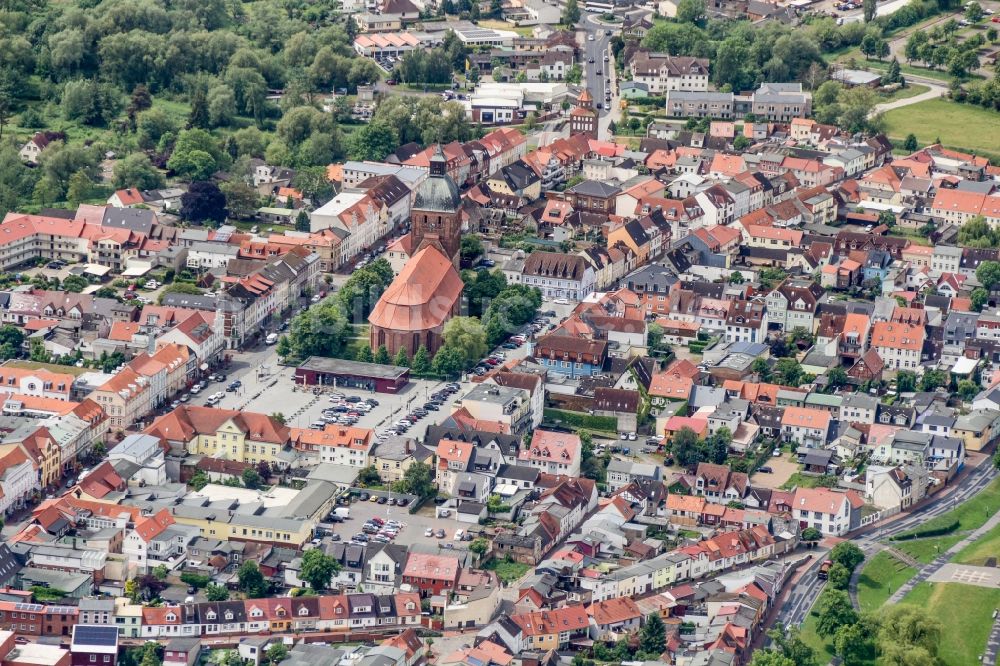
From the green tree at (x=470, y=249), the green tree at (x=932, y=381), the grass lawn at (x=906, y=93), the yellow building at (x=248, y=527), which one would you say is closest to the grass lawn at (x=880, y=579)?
the green tree at (x=932, y=381)

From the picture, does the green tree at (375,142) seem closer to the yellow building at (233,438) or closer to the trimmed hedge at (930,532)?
the yellow building at (233,438)

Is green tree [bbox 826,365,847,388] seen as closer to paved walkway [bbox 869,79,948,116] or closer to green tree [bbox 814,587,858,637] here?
green tree [bbox 814,587,858,637]

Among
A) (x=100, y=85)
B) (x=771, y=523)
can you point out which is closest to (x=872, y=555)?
(x=771, y=523)

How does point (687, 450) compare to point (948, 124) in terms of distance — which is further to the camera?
point (948, 124)

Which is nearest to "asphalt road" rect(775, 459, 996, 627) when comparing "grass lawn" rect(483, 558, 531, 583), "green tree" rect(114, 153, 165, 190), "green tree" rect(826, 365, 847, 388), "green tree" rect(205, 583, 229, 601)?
"green tree" rect(826, 365, 847, 388)

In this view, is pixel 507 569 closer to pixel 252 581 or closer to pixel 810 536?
pixel 252 581

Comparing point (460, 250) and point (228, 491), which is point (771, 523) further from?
point (460, 250)

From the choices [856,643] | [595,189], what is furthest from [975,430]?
[595,189]

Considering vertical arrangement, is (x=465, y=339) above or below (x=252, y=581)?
above
